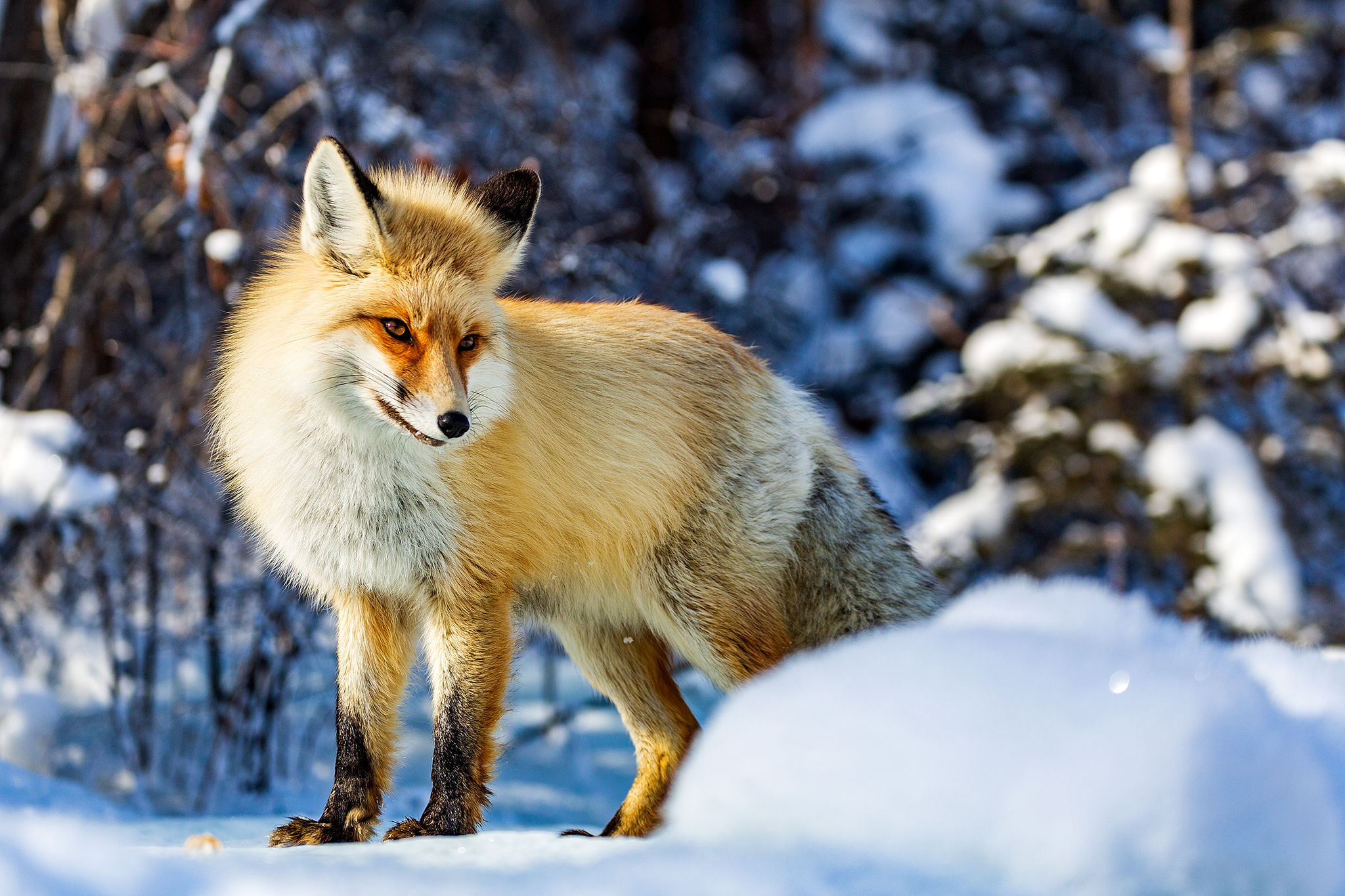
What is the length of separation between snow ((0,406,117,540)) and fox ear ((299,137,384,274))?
7.97 feet

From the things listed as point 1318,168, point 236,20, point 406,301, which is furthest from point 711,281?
point 1318,168

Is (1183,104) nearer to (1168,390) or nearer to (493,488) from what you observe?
(1168,390)

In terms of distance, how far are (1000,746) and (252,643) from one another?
416 centimetres

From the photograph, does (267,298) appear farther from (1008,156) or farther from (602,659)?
(1008,156)

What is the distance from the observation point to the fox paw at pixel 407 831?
2672 mm

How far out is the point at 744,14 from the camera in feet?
42.7

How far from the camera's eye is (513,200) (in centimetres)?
310

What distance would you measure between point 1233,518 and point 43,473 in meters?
6.40

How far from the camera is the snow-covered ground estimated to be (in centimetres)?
157

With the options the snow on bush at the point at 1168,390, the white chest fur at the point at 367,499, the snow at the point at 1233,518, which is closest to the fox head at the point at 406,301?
the white chest fur at the point at 367,499

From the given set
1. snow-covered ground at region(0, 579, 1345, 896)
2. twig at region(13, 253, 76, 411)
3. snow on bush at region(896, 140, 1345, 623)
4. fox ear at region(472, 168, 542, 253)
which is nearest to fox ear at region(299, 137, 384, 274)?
fox ear at region(472, 168, 542, 253)

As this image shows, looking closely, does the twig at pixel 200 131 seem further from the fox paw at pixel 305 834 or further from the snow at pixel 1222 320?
the snow at pixel 1222 320

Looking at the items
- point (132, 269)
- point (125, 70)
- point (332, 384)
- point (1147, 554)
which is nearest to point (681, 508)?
point (332, 384)

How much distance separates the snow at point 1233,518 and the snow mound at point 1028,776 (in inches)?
189
